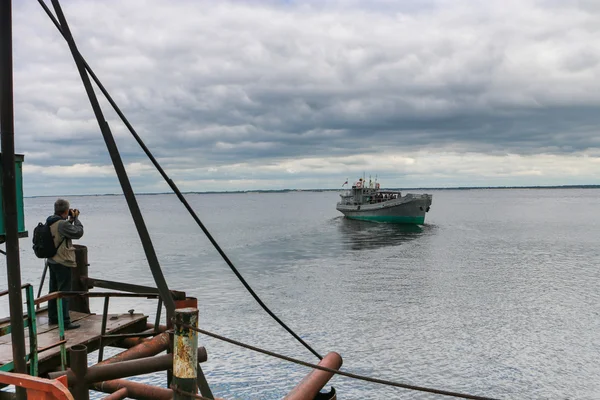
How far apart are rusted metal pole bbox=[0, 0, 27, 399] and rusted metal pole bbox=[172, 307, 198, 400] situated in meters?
1.27

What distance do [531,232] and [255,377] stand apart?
6259 centimetres

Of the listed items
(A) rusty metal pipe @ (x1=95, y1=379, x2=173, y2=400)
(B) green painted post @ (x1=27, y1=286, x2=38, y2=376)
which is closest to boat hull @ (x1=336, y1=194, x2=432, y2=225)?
(A) rusty metal pipe @ (x1=95, y1=379, x2=173, y2=400)

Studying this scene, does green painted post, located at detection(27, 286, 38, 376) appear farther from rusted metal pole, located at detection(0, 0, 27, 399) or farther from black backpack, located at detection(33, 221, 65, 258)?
black backpack, located at detection(33, 221, 65, 258)

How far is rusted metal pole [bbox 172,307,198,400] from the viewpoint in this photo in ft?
14.3

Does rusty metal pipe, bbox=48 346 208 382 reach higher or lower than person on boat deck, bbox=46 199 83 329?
lower

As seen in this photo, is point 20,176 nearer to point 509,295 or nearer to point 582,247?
point 509,295

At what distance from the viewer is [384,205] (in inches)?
2980

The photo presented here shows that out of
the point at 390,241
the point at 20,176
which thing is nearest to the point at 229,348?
the point at 20,176

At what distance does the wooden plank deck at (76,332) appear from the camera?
6.43 m

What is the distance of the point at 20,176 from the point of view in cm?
582

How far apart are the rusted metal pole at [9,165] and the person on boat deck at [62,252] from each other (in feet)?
12.4

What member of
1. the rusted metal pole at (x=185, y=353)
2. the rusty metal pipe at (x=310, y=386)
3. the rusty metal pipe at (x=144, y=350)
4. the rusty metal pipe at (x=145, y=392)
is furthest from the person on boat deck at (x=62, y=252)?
the rusty metal pipe at (x=310, y=386)

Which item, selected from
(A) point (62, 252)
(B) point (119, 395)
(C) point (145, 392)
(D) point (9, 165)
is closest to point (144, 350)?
(C) point (145, 392)

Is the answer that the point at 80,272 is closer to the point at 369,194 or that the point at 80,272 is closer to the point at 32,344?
the point at 32,344
